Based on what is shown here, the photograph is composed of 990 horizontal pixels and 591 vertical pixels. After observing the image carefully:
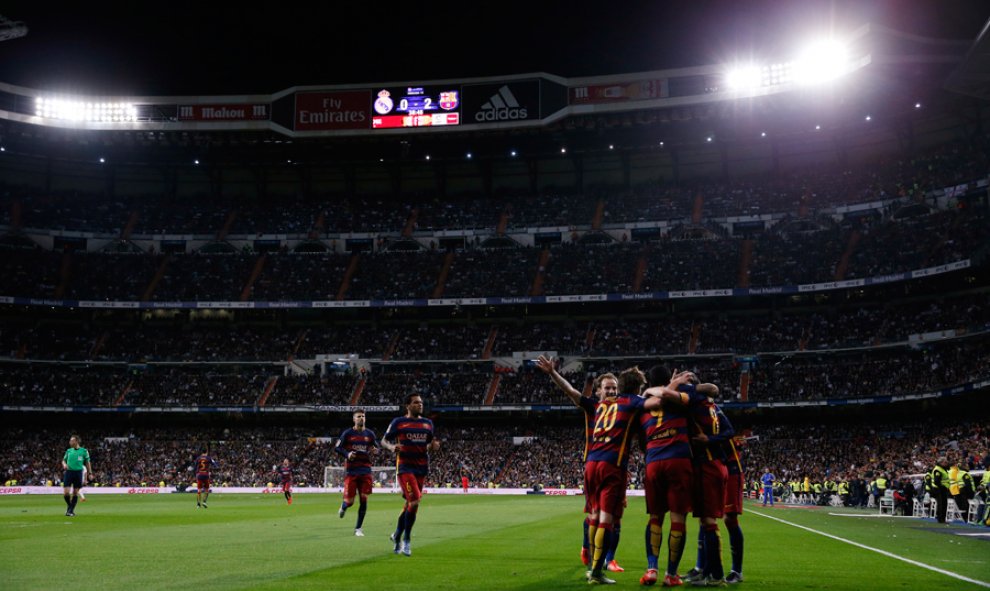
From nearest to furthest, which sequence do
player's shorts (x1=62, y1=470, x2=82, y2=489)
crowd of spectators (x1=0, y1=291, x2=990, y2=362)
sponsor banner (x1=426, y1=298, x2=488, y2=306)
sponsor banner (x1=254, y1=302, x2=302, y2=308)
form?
player's shorts (x1=62, y1=470, x2=82, y2=489)
crowd of spectators (x1=0, y1=291, x2=990, y2=362)
sponsor banner (x1=426, y1=298, x2=488, y2=306)
sponsor banner (x1=254, y1=302, x2=302, y2=308)

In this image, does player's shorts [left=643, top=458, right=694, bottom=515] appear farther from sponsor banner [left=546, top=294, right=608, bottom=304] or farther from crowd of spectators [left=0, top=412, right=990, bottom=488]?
sponsor banner [left=546, top=294, right=608, bottom=304]

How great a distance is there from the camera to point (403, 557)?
1353cm

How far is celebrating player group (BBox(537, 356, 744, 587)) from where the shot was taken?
32.9 feet

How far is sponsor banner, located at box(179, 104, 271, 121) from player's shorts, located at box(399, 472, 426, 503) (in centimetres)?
6159

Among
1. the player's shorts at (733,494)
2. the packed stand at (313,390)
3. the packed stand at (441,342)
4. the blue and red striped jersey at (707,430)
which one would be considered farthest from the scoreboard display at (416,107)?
the blue and red striped jersey at (707,430)

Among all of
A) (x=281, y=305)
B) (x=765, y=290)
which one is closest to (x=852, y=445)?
(x=765, y=290)

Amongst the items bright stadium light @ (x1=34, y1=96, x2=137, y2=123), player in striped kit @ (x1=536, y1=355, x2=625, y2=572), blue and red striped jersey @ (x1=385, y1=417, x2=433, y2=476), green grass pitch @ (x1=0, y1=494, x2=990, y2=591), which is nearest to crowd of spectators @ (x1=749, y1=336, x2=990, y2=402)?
green grass pitch @ (x1=0, y1=494, x2=990, y2=591)

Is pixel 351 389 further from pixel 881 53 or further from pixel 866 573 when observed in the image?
pixel 866 573

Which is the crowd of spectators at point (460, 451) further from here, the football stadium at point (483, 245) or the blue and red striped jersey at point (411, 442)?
the blue and red striped jersey at point (411, 442)

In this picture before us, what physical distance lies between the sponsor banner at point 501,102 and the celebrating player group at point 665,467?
59.1m

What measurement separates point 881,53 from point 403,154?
40188 millimetres

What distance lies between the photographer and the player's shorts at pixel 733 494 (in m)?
11.3

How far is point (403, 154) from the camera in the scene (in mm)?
76812

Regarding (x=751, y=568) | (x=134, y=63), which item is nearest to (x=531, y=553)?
(x=751, y=568)
